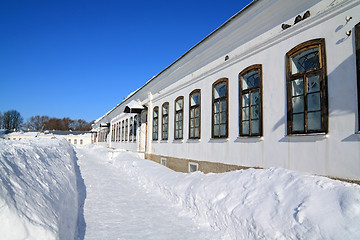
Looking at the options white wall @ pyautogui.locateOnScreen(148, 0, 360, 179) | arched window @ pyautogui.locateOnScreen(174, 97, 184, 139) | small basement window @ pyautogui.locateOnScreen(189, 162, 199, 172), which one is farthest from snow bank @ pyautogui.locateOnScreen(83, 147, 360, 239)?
arched window @ pyautogui.locateOnScreen(174, 97, 184, 139)

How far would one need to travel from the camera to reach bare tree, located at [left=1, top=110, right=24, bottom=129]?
9175 cm

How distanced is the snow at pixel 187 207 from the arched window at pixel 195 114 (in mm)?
2831

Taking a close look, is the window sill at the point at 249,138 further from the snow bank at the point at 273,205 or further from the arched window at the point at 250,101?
the snow bank at the point at 273,205

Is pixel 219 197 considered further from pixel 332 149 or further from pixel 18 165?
pixel 18 165

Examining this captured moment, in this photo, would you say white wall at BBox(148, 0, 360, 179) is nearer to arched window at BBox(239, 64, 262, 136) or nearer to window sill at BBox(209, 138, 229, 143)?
window sill at BBox(209, 138, 229, 143)

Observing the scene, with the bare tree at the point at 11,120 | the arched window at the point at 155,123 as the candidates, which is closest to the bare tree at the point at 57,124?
the bare tree at the point at 11,120

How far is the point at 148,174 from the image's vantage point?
30.6 feet

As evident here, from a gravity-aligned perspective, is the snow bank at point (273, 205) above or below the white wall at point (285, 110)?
below

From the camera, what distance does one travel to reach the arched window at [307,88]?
4996mm

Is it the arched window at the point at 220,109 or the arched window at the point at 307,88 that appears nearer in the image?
the arched window at the point at 307,88

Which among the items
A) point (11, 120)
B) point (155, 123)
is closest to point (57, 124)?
point (11, 120)

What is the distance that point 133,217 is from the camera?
17.7 feet

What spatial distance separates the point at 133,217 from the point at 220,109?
4.84 meters

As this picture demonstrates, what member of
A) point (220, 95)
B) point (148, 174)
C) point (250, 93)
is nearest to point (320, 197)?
point (250, 93)
